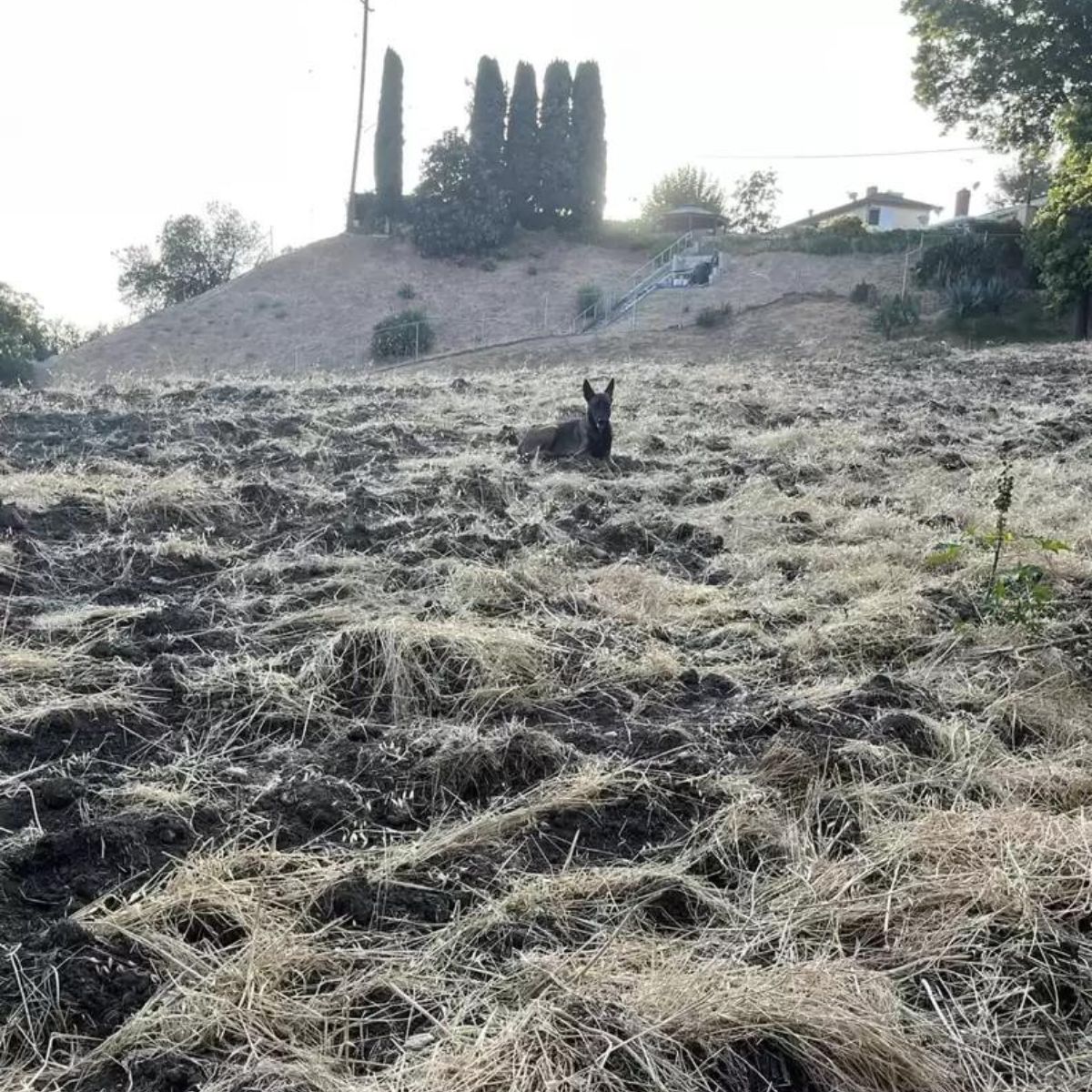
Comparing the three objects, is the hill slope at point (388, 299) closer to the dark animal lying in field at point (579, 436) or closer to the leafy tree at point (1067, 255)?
the leafy tree at point (1067, 255)

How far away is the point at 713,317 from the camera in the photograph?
27.5 meters

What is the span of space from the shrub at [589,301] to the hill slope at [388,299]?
0.52m

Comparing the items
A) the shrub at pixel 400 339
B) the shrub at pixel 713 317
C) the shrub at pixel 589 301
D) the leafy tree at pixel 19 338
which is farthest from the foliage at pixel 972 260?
the leafy tree at pixel 19 338

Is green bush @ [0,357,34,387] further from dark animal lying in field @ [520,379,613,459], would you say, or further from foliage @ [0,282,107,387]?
dark animal lying in field @ [520,379,613,459]

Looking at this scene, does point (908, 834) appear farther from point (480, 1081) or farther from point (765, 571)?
point (765, 571)

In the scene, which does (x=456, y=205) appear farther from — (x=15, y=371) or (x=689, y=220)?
(x=15, y=371)

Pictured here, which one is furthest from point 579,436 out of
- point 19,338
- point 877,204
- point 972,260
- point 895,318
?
point 877,204

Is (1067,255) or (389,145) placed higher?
(389,145)

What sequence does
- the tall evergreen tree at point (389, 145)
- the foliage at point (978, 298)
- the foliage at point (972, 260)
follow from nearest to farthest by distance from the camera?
the foliage at point (978, 298)
the foliage at point (972, 260)
the tall evergreen tree at point (389, 145)

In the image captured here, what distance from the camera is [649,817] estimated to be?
8.75ft

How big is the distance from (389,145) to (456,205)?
5.05m

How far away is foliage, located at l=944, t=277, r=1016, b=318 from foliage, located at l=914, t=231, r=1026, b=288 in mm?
2417

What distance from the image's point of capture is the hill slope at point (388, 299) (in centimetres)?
3059

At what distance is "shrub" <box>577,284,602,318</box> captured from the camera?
3283 centimetres
